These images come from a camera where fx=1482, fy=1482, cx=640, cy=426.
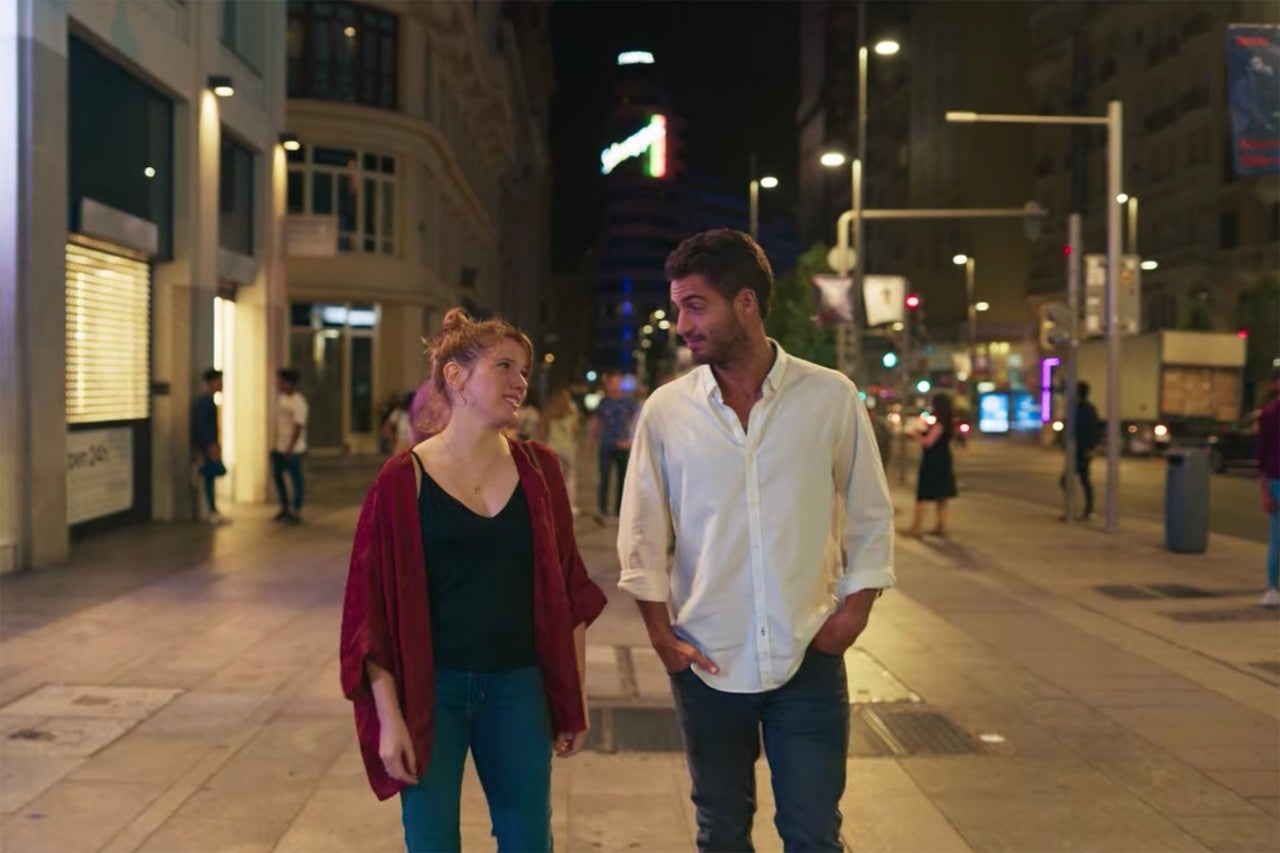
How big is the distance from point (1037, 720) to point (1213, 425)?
36409mm

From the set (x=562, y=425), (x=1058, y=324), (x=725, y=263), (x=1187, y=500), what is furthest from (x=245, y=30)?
(x=725, y=263)

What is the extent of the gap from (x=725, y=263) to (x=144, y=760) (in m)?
4.19

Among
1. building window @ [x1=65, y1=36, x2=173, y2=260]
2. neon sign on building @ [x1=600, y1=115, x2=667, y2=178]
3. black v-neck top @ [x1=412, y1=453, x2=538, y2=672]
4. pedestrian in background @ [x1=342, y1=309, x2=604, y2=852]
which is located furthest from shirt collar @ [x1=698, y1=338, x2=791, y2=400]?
neon sign on building @ [x1=600, y1=115, x2=667, y2=178]

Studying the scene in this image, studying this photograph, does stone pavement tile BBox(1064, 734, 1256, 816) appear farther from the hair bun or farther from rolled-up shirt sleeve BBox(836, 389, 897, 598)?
the hair bun

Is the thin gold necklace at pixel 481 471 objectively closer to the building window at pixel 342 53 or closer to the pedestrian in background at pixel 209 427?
the pedestrian in background at pixel 209 427

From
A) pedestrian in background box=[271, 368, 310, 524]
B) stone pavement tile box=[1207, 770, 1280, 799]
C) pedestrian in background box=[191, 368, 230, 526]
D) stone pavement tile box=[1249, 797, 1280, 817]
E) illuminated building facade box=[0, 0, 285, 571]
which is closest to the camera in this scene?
stone pavement tile box=[1249, 797, 1280, 817]

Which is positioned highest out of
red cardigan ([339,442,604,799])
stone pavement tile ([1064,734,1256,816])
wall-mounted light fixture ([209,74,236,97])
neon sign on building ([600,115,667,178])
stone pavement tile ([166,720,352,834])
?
neon sign on building ([600,115,667,178])

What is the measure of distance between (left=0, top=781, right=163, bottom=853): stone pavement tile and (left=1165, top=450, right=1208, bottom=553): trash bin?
1225cm

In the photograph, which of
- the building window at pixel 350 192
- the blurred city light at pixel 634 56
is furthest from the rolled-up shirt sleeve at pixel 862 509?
the blurred city light at pixel 634 56

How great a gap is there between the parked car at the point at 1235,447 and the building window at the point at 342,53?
2160 centimetres

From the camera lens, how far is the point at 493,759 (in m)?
3.69

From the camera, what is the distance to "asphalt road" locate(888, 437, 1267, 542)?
71.6 feet

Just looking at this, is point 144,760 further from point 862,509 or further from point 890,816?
point 862,509

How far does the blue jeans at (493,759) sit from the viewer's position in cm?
360
